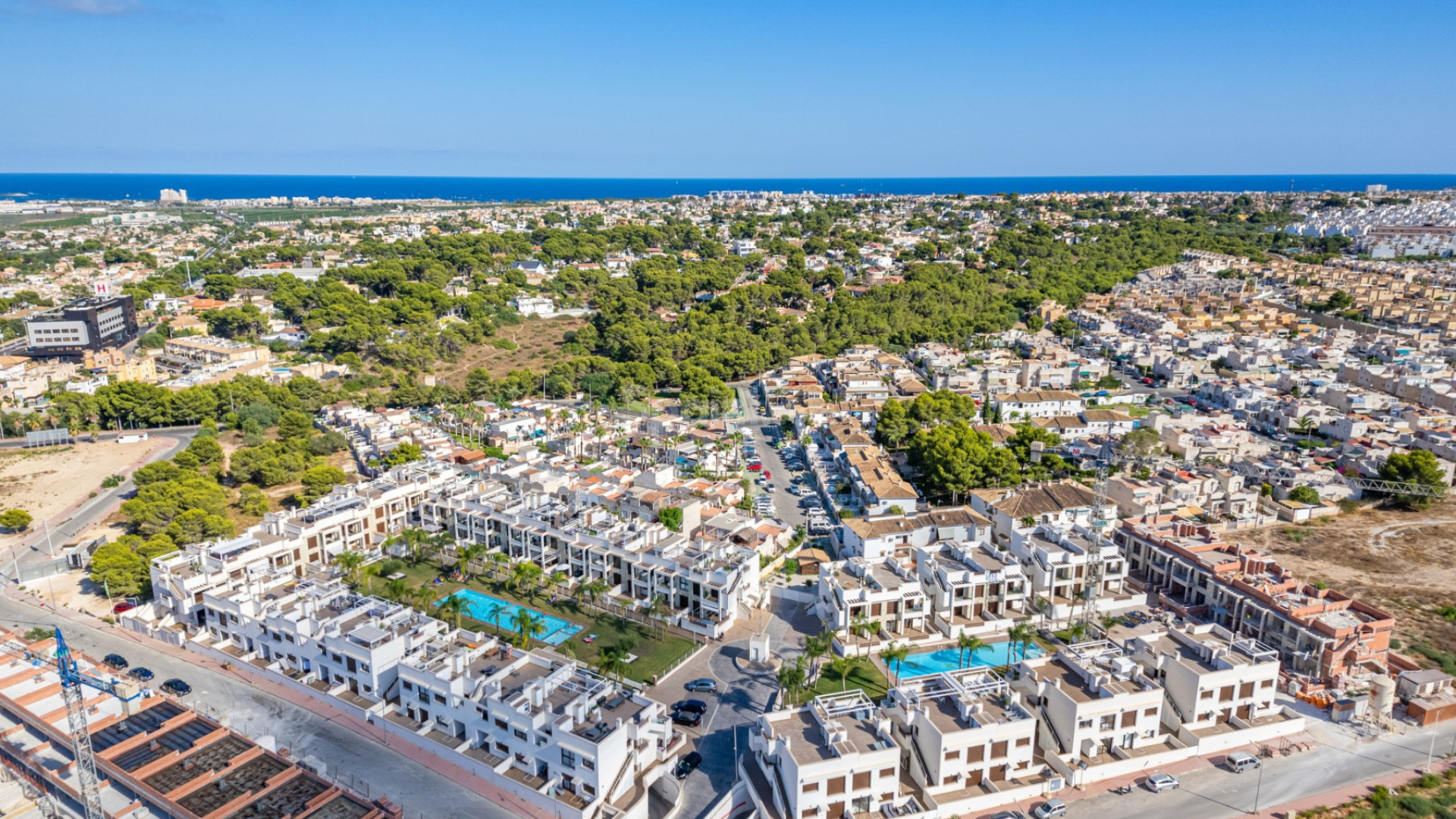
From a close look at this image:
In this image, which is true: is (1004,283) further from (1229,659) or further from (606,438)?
(1229,659)

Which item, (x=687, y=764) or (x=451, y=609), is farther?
(x=451, y=609)

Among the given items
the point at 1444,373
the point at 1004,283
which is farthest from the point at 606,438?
the point at 1004,283

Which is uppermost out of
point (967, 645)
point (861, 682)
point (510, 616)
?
point (967, 645)

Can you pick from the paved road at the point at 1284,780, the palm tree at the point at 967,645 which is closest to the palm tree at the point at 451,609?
the palm tree at the point at 967,645

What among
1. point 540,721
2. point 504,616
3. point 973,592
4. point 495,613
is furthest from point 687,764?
point 973,592

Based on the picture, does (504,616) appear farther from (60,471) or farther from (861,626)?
(60,471)

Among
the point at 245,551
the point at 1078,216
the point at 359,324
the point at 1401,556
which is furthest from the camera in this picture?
the point at 1078,216
